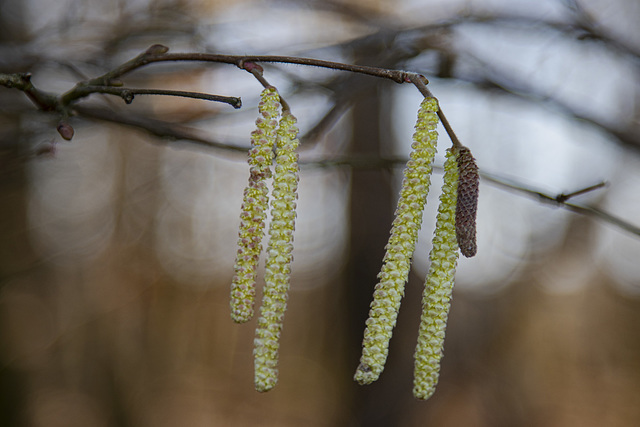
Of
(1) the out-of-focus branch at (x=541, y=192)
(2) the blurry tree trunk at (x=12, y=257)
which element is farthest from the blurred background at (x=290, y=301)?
(1) the out-of-focus branch at (x=541, y=192)

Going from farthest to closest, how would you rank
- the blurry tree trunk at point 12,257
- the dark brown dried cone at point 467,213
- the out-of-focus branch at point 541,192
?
the blurry tree trunk at point 12,257, the out-of-focus branch at point 541,192, the dark brown dried cone at point 467,213

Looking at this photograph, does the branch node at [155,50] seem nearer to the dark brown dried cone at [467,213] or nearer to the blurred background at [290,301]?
the dark brown dried cone at [467,213]

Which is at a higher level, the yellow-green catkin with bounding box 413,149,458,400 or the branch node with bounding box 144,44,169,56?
the branch node with bounding box 144,44,169,56

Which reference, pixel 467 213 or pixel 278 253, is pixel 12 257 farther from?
pixel 467 213

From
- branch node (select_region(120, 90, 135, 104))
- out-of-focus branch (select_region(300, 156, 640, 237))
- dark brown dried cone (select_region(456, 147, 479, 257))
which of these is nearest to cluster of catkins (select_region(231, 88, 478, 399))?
dark brown dried cone (select_region(456, 147, 479, 257))

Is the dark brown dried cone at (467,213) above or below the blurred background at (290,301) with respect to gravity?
above

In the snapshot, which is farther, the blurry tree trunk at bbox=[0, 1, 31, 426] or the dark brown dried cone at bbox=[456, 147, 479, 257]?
the blurry tree trunk at bbox=[0, 1, 31, 426]

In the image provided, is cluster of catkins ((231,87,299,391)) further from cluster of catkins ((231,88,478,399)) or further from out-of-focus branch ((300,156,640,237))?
out-of-focus branch ((300,156,640,237))

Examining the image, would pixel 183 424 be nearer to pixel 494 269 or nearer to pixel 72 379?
pixel 72 379
